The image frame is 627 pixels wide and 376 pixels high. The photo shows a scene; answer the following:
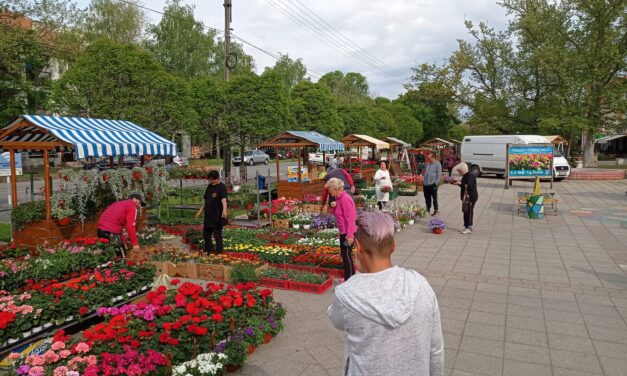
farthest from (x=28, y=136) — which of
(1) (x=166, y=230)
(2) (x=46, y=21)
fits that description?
(2) (x=46, y=21)

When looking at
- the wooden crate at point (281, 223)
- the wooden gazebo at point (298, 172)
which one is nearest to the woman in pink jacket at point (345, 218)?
the wooden crate at point (281, 223)

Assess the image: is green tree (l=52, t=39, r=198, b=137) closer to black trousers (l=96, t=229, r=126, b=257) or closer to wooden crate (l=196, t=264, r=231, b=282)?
black trousers (l=96, t=229, r=126, b=257)

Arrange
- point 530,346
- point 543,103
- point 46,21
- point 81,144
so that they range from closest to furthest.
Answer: point 530,346, point 81,144, point 46,21, point 543,103

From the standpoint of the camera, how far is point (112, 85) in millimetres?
15695

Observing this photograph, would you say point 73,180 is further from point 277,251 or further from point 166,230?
point 277,251

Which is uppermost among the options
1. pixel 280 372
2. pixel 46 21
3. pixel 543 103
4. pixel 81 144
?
pixel 46 21

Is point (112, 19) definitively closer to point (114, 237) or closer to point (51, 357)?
point (114, 237)

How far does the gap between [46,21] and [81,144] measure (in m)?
22.5

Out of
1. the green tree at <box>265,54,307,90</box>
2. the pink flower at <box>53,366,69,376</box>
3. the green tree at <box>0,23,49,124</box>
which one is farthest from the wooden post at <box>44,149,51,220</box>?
the green tree at <box>265,54,307,90</box>

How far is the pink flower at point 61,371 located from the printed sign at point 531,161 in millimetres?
20258

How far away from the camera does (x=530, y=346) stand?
16.6ft

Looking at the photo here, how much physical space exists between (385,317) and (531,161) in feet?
67.9

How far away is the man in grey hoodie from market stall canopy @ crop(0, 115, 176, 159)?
28.7 ft

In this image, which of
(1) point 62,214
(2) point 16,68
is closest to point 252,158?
(2) point 16,68
